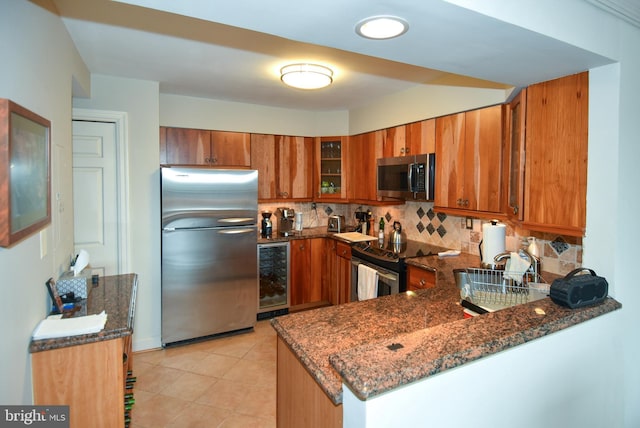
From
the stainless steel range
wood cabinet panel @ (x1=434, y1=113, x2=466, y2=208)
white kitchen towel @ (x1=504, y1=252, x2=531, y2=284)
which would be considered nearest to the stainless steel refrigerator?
the stainless steel range

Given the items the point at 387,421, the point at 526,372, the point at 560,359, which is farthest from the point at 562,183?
Result: the point at 387,421

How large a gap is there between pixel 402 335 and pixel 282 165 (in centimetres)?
332

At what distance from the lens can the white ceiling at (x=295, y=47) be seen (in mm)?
1164

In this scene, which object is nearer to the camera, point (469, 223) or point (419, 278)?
point (419, 278)

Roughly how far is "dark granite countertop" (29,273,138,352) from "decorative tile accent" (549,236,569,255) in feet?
8.65

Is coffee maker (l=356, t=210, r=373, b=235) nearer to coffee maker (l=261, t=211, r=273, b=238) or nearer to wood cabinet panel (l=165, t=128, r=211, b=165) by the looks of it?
coffee maker (l=261, t=211, r=273, b=238)

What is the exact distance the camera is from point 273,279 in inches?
158

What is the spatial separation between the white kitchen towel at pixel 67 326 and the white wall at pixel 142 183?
161 cm

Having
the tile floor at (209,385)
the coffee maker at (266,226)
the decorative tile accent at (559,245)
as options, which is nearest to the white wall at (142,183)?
the tile floor at (209,385)

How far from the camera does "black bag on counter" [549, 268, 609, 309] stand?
1453mm

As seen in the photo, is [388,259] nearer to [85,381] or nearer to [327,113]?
[327,113]

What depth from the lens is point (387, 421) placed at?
94cm

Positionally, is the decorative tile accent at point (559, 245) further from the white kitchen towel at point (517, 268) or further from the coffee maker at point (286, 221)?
the coffee maker at point (286, 221)

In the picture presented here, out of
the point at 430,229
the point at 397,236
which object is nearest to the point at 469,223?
the point at 430,229
